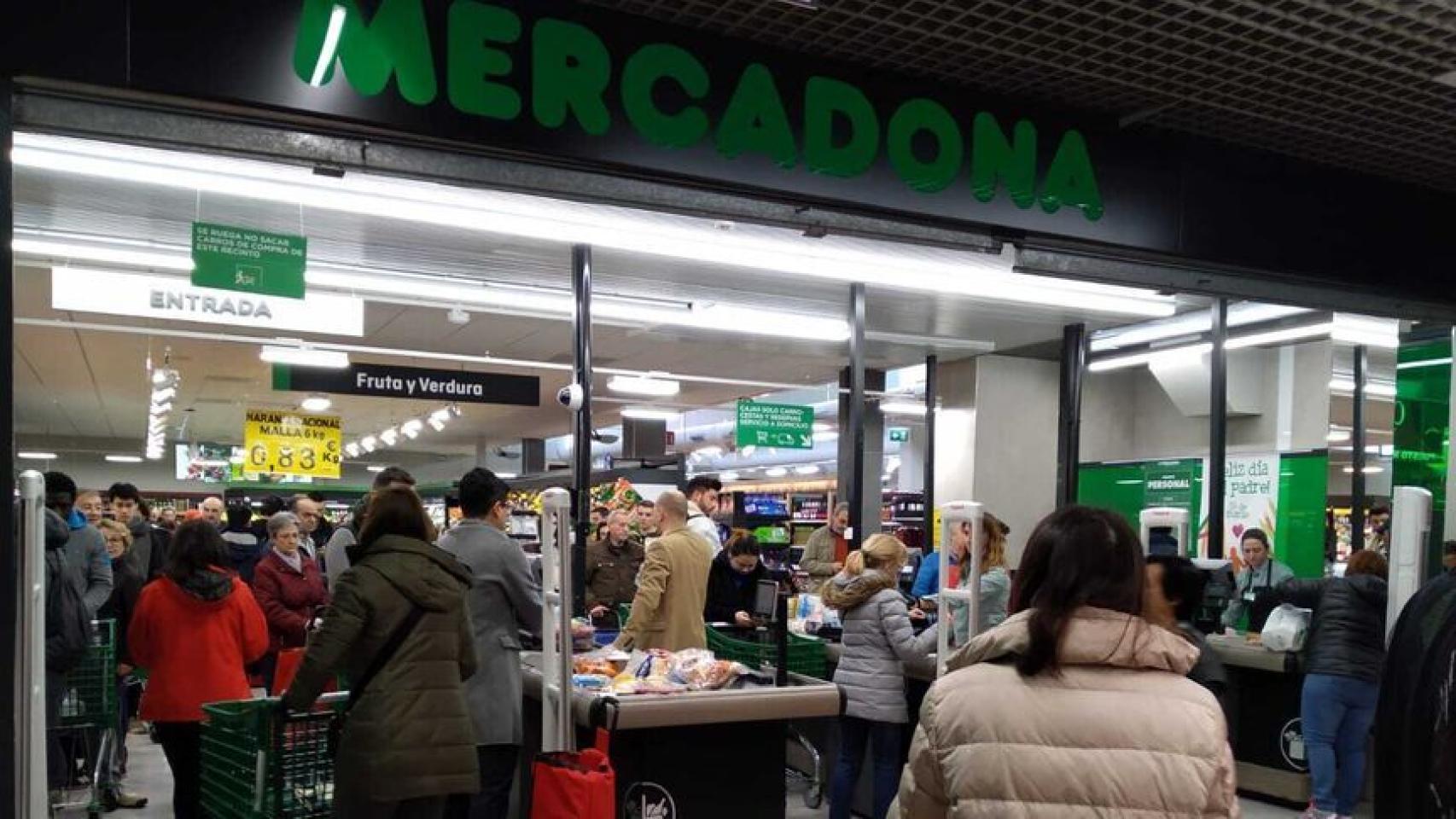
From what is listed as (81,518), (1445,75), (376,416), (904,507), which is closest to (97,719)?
(81,518)

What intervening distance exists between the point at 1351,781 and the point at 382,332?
959 centimetres

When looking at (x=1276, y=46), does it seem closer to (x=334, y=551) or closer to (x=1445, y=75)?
(x=1445, y=75)

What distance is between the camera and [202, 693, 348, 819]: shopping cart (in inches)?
167

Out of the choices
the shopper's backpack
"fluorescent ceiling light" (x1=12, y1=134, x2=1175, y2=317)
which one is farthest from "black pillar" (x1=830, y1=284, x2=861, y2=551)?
the shopper's backpack

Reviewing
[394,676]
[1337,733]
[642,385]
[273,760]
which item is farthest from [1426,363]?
[642,385]

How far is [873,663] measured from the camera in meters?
5.53

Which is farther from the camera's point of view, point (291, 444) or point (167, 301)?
point (291, 444)

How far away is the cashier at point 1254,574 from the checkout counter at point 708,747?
4555 millimetres

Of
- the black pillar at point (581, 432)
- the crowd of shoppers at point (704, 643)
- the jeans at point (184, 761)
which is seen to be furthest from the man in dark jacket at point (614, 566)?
the jeans at point (184, 761)

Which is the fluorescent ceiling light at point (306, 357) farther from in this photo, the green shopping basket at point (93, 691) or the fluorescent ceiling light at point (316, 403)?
the fluorescent ceiling light at point (316, 403)

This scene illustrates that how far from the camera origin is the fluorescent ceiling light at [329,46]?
3.14 meters

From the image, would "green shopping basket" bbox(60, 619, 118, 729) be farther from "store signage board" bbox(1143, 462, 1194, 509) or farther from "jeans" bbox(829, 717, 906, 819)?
"store signage board" bbox(1143, 462, 1194, 509)

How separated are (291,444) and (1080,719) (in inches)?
726

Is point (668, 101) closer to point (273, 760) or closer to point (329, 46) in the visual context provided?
point (329, 46)
